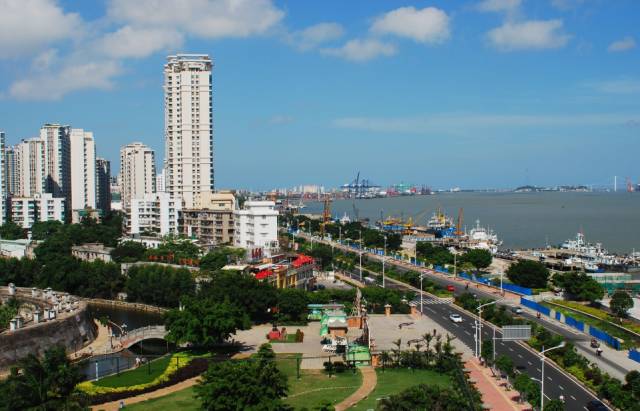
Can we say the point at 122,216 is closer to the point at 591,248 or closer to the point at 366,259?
the point at 366,259

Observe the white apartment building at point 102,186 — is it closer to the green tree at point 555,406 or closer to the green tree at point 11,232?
the green tree at point 11,232

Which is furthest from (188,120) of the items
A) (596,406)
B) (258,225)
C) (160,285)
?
(596,406)

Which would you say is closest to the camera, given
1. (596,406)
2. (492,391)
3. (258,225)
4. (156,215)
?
(596,406)

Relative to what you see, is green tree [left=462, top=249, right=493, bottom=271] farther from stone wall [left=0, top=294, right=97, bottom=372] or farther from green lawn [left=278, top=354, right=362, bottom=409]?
stone wall [left=0, top=294, right=97, bottom=372]

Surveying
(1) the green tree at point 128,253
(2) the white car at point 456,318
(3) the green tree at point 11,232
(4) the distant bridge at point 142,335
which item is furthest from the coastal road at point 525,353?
(3) the green tree at point 11,232

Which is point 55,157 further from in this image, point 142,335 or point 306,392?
point 306,392

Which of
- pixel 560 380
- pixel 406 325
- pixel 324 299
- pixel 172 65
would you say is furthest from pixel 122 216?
pixel 560 380
